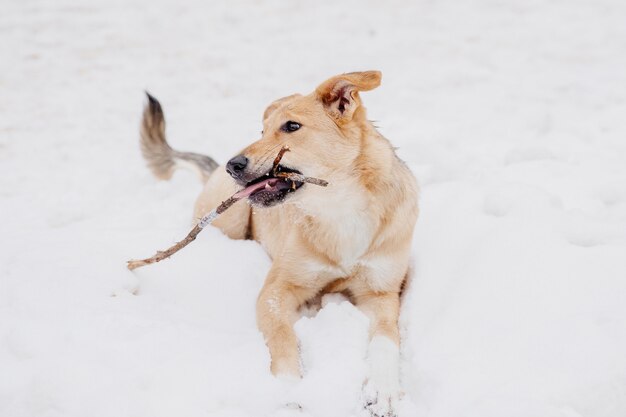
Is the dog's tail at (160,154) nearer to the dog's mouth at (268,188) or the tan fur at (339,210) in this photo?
the tan fur at (339,210)

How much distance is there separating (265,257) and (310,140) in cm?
117

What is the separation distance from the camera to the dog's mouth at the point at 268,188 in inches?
122

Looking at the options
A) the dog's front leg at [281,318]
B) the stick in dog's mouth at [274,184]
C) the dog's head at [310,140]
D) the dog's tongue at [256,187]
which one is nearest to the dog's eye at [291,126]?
the dog's head at [310,140]

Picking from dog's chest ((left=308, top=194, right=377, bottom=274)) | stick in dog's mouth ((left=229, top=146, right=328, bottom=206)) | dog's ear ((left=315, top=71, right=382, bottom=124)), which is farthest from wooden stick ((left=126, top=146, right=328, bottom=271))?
dog's ear ((left=315, top=71, right=382, bottom=124))

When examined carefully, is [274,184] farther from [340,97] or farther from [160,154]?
[160,154]

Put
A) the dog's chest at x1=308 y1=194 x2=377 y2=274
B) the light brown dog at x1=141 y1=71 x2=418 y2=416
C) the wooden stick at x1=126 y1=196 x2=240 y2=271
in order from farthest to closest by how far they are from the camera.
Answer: the dog's chest at x1=308 y1=194 x2=377 y2=274 < the light brown dog at x1=141 y1=71 x2=418 y2=416 < the wooden stick at x1=126 y1=196 x2=240 y2=271

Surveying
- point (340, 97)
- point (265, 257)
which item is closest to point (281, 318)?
point (265, 257)

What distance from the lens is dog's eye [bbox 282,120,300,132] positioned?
3.29m

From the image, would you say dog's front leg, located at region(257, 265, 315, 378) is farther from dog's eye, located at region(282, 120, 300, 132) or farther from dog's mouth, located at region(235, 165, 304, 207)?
dog's eye, located at region(282, 120, 300, 132)

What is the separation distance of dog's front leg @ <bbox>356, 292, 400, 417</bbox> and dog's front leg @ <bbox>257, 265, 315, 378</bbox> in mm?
360

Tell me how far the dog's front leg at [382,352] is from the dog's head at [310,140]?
0.80 meters

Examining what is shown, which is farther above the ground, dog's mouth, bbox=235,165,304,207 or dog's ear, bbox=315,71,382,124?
dog's ear, bbox=315,71,382,124

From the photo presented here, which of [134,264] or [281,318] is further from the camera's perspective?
[134,264]

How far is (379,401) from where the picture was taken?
2633 mm
